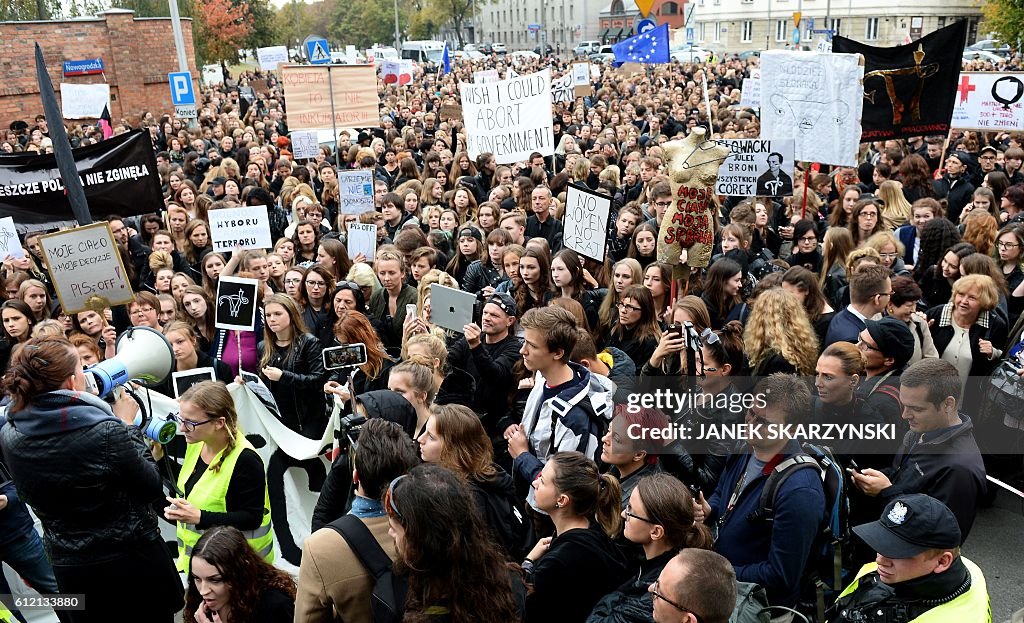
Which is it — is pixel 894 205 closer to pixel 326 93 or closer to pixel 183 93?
pixel 326 93

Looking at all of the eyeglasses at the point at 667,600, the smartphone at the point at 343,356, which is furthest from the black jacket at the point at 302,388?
the eyeglasses at the point at 667,600

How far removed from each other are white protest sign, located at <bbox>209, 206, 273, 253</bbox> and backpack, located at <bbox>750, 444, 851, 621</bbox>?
253 inches

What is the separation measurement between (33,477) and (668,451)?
2716 millimetres

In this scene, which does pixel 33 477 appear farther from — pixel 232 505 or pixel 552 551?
pixel 552 551

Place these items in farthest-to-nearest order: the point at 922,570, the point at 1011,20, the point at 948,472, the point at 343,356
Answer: the point at 1011,20
the point at 343,356
the point at 948,472
the point at 922,570

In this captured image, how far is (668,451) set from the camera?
161 inches

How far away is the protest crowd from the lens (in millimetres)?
3002

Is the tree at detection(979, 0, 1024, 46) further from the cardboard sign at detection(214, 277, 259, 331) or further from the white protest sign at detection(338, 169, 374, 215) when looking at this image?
the cardboard sign at detection(214, 277, 259, 331)

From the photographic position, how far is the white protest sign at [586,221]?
727 centimetres

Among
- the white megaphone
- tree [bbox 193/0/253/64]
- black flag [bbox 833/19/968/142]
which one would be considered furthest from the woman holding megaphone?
tree [bbox 193/0/253/64]

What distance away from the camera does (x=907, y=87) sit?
9.55 meters

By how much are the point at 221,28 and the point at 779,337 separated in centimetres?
4553

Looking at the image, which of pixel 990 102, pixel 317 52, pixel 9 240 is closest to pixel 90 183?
pixel 9 240

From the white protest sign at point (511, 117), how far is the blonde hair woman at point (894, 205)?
3.85 m
